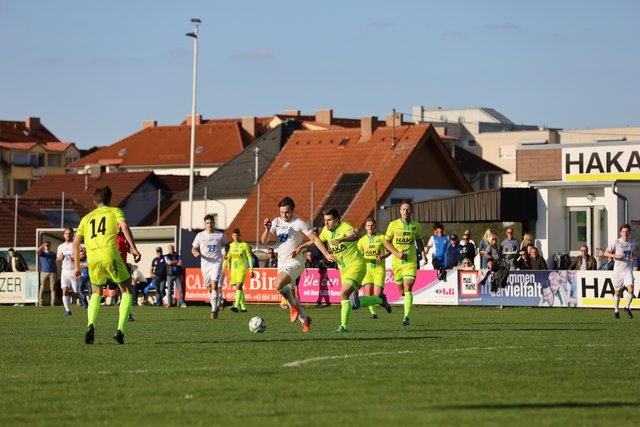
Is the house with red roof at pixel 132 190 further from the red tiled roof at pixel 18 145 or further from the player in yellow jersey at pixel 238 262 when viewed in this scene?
the player in yellow jersey at pixel 238 262

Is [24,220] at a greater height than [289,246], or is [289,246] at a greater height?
[24,220]

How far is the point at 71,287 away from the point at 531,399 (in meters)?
23.4

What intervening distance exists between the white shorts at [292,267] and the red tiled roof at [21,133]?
125081 millimetres

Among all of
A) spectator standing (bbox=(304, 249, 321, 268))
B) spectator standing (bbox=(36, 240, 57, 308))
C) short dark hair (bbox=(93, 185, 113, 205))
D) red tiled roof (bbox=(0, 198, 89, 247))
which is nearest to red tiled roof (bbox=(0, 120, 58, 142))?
red tiled roof (bbox=(0, 198, 89, 247))

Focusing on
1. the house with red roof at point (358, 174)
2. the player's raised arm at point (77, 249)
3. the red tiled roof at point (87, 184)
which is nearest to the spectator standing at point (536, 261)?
the player's raised arm at point (77, 249)

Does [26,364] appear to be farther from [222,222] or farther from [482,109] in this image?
[482,109]

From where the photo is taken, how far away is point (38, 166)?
138000 millimetres

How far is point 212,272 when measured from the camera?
28.4 m

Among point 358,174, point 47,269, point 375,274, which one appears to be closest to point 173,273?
point 47,269

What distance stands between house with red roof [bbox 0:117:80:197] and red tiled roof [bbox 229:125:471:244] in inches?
2311

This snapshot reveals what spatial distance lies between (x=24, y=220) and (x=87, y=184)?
2916 centimetres

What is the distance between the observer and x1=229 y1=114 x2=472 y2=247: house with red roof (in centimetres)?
7400

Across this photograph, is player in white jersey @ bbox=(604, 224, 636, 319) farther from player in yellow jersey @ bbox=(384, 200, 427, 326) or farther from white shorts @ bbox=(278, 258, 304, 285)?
white shorts @ bbox=(278, 258, 304, 285)

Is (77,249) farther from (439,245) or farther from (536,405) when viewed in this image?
(439,245)
